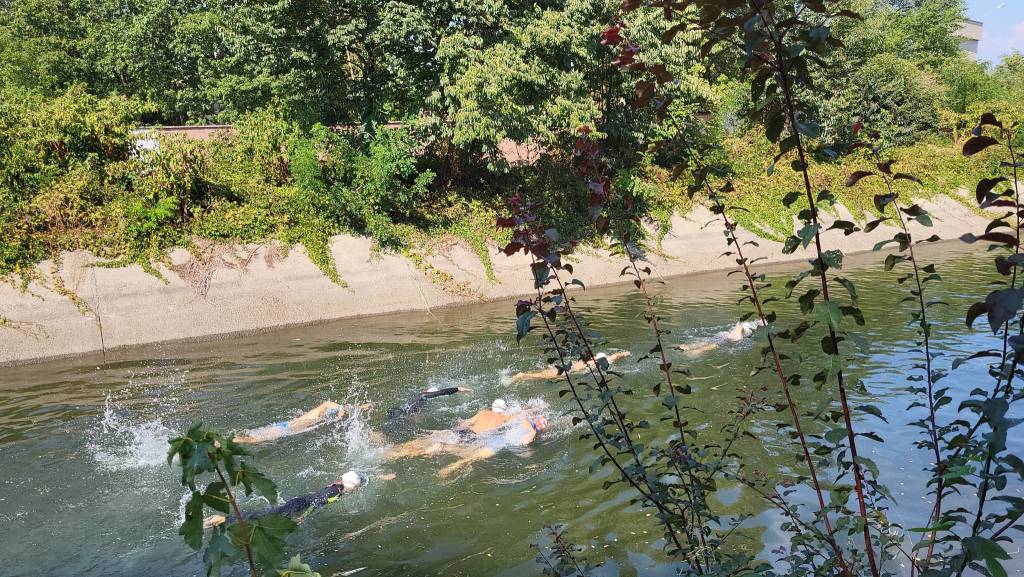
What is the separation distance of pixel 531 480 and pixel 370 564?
1851 millimetres

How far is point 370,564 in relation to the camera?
5.38 m

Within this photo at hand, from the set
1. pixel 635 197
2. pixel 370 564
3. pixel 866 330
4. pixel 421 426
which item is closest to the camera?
pixel 370 564

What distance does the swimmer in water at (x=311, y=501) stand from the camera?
5984 mm

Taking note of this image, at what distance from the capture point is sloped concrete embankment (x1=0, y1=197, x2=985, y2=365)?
1263 cm

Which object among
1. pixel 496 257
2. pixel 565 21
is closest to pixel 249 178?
pixel 496 257

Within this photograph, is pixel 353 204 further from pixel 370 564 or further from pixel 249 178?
pixel 370 564

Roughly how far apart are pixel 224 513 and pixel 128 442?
7.36m

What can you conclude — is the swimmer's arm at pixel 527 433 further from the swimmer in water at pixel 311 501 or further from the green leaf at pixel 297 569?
the green leaf at pixel 297 569

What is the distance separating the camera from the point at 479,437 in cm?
772

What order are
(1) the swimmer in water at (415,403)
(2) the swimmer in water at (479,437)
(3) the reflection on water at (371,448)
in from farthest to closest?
(1) the swimmer in water at (415,403) < (2) the swimmer in water at (479,437) < (3) the reflection on water at (371,448)

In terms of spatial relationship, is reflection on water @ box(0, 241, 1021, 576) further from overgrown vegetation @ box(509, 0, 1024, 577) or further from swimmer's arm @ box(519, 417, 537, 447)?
overgrown vegetation @ box(509, 0, 1024, 577)

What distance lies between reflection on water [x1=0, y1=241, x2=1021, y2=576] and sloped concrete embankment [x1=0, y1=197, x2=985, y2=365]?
65 centimetres

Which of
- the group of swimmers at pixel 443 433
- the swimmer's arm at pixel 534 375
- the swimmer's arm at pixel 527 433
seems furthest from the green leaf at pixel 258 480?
the swimmer's arm at pixel 534 375

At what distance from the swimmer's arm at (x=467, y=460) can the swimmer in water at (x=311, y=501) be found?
0.77 m
